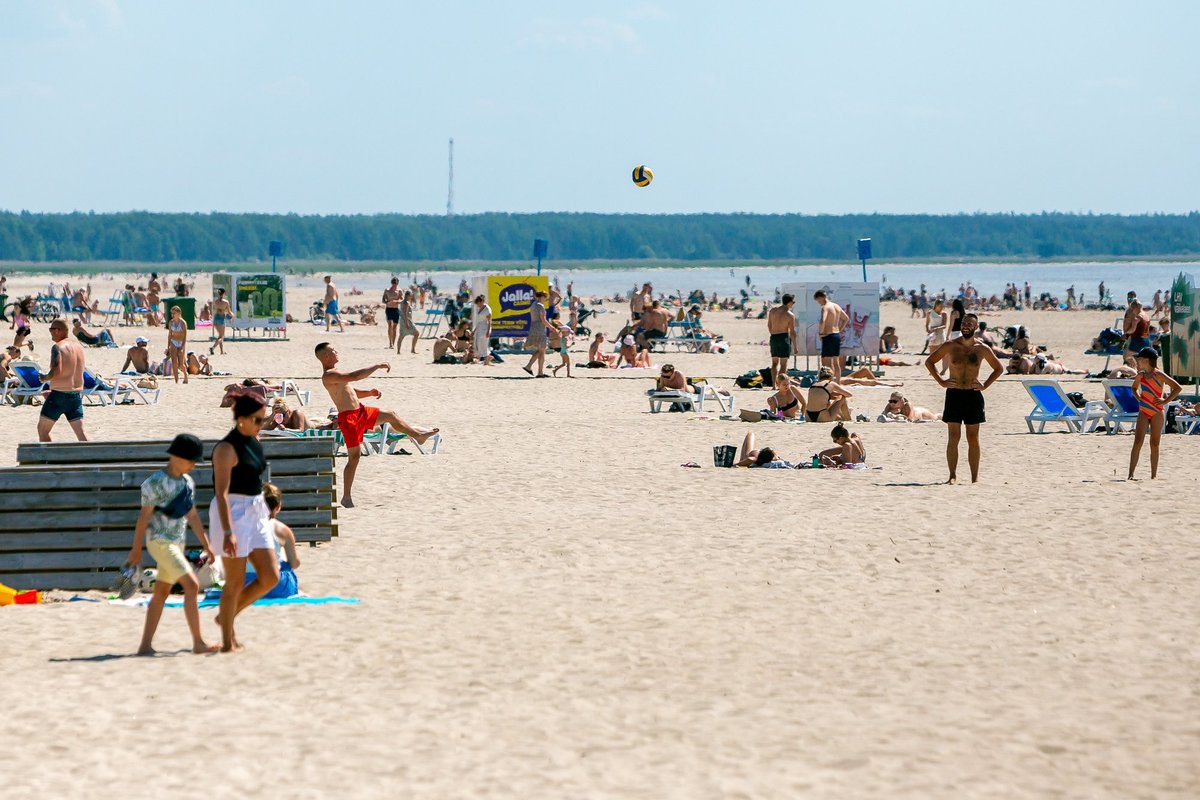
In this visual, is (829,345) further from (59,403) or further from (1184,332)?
(59,403)

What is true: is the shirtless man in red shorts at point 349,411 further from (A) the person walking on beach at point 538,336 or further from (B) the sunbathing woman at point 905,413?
(A) the person walking on beach at point 538,336

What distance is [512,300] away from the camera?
95.2 ft

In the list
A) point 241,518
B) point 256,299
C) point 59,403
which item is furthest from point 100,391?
point 256,299

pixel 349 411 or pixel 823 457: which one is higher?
pixel 349 411

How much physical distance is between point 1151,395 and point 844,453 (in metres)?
2.55

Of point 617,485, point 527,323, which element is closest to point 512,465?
point 617,485

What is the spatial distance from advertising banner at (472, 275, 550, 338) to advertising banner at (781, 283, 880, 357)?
5261 millimetres

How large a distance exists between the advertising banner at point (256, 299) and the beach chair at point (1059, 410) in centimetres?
2079

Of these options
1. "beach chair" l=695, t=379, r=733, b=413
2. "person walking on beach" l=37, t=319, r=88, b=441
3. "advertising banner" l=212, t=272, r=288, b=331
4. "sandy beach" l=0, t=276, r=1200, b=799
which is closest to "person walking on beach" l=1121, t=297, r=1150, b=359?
"beach chair" l=695, t=379, r=733, b=413

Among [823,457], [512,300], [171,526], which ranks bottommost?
[823,457]

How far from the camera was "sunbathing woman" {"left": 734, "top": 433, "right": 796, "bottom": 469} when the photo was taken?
562 inches

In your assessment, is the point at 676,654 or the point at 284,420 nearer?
the point at 676,654

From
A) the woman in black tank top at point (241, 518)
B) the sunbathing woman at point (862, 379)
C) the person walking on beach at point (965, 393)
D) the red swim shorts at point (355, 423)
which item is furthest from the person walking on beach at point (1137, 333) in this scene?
the woman in black tank top at point (241, 518)

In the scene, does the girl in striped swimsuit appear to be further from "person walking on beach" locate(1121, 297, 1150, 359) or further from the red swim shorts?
"person walking on beach" locate(1121, 297, 1150, 359)
